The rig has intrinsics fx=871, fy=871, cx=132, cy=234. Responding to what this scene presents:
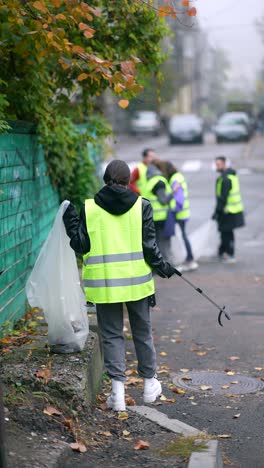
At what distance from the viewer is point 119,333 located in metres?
6.53

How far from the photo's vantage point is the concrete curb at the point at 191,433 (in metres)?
5.26

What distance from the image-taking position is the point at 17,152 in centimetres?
885

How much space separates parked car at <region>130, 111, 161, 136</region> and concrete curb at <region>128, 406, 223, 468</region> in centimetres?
5656

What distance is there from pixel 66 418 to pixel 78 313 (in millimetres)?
938

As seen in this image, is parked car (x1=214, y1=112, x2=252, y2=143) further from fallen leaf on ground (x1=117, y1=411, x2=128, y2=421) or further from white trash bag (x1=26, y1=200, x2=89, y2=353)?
fallen leaf on ground (x1=117, y1=411, x2=128, y2=421)

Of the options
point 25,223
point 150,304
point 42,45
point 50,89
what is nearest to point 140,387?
point 150,304

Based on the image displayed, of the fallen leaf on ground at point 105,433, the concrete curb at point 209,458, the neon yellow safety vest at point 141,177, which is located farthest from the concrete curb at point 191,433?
the neon yellow safety vest at point 141,177

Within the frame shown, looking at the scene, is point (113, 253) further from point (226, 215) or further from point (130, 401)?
point (226, 215)

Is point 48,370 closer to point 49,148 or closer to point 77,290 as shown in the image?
point 77,290

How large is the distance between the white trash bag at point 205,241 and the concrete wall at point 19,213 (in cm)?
584

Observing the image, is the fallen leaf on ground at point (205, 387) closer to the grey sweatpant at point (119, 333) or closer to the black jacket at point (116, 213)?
the grey sweatpant at point (119, 333)

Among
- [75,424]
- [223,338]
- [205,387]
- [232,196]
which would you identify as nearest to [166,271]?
[75,424]

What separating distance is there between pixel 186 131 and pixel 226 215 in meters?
38.5

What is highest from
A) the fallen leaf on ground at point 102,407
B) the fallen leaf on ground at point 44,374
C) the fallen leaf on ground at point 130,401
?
the fallen leaf on ground at point 44,374
